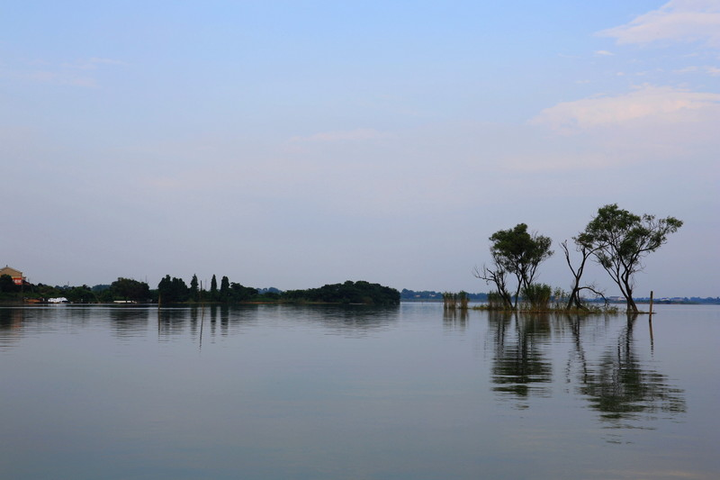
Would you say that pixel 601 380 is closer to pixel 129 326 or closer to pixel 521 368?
pixel 521 368

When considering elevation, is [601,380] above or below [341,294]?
above

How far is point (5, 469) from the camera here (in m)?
8.62

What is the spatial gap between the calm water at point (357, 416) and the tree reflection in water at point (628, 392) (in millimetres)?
57

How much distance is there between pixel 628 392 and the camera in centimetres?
1487

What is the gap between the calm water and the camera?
8.85 m

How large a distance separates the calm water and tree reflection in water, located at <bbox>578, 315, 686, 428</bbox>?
0.06 meters

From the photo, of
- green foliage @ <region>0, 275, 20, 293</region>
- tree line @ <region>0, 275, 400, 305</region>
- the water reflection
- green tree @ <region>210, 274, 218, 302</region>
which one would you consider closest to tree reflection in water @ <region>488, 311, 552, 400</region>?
the water reflection

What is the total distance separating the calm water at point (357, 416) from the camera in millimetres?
8852

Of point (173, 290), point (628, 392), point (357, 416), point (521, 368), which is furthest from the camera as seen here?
point (173, 290)

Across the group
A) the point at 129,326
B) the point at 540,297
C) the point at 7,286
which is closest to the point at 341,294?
the point at 7,286

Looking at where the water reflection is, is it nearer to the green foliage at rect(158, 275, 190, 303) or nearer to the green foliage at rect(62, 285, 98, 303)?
the green foliage at rect(158, 275, 190, 303)

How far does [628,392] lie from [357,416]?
6758 mm

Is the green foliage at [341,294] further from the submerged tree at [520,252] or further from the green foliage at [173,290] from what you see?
the submerged tree at [520,252]

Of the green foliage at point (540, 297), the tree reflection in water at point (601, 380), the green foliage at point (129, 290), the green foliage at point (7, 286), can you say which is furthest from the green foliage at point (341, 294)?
the tree reflection in water at point (601, 380)
